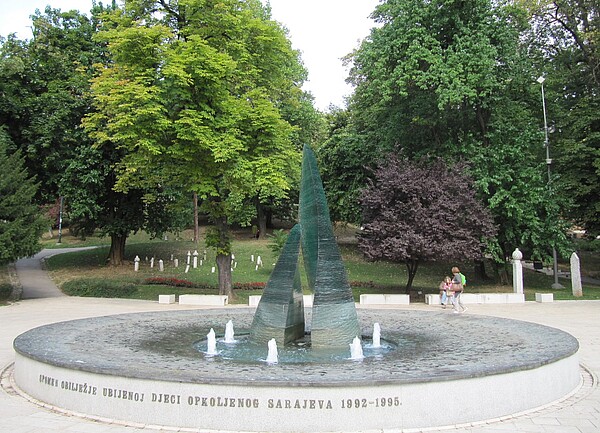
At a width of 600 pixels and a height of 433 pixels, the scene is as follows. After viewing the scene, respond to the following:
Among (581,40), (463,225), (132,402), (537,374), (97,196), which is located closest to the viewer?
(132,402)

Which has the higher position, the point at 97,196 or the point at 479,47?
the point at 479,47

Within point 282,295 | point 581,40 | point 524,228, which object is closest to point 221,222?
point 282,295

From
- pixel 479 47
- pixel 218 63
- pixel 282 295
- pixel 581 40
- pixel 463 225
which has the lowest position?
pixel 282 295

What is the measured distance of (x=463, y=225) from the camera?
2464 cm

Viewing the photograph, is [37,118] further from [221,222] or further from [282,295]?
[282,295]

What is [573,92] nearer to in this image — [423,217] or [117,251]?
[423,217]

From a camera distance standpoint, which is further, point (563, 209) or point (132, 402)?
point (563, 209)

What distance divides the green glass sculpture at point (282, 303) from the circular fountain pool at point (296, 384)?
1462 millimetres

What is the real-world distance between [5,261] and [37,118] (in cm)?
932

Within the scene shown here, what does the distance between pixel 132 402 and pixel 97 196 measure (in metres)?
25.6

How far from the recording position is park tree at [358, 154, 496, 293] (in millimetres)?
23094

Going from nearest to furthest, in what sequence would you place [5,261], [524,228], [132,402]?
[132,402], [5,261], [524,228]

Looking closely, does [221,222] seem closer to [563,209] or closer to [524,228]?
[524,228]

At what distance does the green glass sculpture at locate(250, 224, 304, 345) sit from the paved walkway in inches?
171
